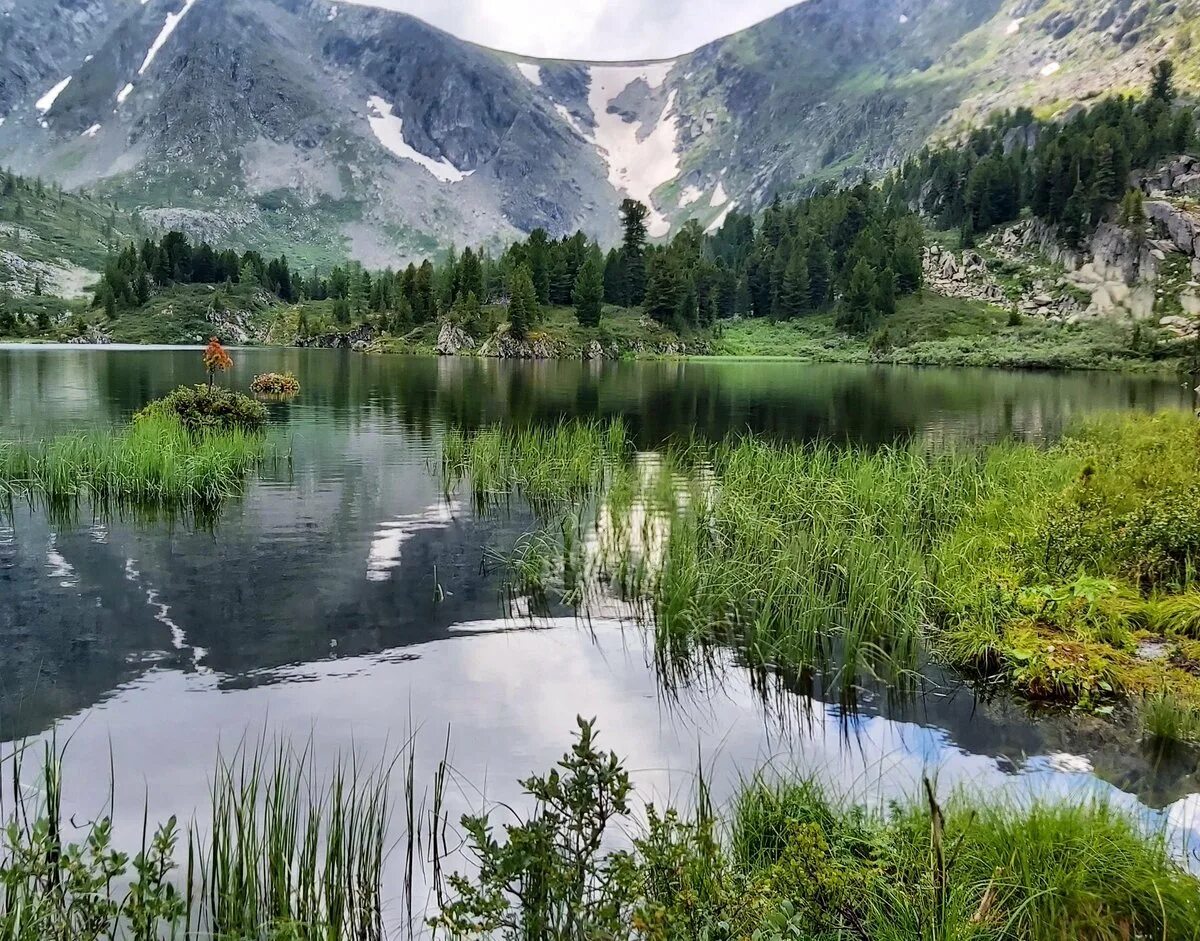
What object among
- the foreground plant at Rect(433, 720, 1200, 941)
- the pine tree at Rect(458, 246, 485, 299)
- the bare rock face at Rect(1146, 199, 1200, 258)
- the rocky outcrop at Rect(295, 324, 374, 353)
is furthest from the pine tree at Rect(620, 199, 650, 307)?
the foreground plant at Rect(433, 720, 1200, 941)

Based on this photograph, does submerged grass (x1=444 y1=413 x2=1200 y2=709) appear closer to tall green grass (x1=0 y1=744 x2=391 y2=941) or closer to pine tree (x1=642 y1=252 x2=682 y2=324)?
tall green grass (x1=0 y1=744 x2=391 y2=941)

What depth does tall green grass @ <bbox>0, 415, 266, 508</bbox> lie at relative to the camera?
22.1 m

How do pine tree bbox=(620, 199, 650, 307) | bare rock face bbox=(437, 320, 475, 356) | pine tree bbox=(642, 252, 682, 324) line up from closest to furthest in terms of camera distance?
bare rock face bbox=(437, 320, 475, 356) → pine tree bbox=(642, 252, 682, 324) → pine tree bbox=(620, 199, 650, 307)

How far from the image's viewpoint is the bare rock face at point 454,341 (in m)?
154

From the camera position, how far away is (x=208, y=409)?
109 ft

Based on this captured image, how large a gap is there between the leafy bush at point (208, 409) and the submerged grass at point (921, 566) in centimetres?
1819

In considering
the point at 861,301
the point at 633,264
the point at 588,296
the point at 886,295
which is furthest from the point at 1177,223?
the point at 588,296

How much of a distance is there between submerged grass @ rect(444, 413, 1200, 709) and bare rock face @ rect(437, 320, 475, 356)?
449 feet

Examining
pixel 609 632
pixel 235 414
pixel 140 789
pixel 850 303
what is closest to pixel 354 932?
pixel 140 789

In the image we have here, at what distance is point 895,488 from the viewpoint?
64.8 feet

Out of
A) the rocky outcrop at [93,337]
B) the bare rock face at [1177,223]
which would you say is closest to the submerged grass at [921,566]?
the bare rock face at [1177,223]

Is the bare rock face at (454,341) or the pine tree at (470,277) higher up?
the pine tree at (470,277)

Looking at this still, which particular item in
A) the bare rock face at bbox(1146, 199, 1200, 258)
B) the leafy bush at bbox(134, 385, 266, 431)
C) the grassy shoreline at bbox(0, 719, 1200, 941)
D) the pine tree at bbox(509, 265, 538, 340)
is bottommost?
the grassy shoreline at bbox(0, 719, 1200, 941)

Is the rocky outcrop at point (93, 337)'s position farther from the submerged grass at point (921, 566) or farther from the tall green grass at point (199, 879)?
the tall green grass at point (199, 879)
